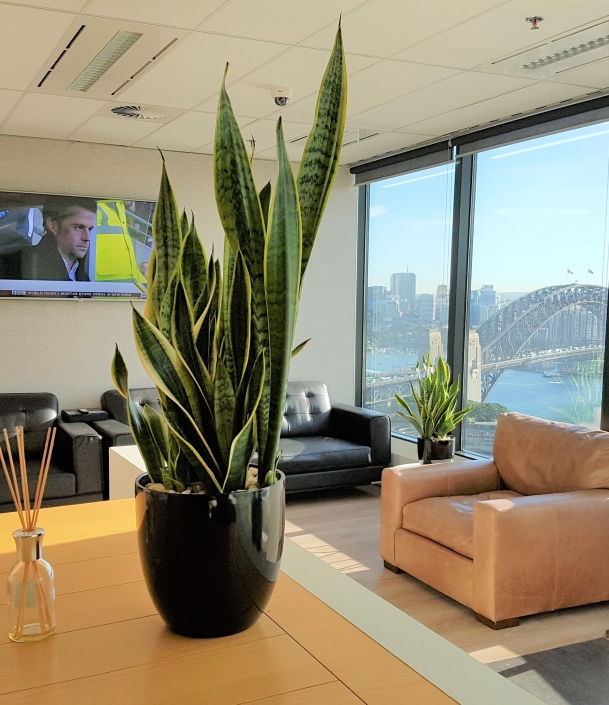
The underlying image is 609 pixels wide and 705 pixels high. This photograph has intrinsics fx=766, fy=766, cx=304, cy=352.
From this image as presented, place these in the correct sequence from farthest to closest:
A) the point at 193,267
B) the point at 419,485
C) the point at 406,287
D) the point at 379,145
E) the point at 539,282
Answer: the point at 406,287 < the point at 379,145 < the point at 539,282 < the point at 419,485 < the point at 193,267

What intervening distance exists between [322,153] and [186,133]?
4305 millimetres

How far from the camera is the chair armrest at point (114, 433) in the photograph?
475 cm

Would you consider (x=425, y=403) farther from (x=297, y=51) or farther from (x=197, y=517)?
(x=197, y=517)

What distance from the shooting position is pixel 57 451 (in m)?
5.13

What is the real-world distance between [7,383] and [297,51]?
127 inches

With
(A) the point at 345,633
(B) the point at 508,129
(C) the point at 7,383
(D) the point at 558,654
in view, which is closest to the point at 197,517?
(A) the point at 345,633

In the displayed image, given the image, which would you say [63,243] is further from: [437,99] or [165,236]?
[165,236]

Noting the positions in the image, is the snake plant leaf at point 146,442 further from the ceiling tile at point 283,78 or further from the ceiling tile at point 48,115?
the ceiling tile at point 48,115

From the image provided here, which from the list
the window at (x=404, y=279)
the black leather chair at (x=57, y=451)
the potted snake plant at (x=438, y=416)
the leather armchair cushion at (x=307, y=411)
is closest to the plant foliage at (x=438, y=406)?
the potted snake plant at (x=438, y=416)

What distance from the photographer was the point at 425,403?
4.86 meters

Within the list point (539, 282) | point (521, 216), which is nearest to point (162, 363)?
point (539, 282)

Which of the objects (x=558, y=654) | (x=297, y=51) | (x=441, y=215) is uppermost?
(x=297, y=51)

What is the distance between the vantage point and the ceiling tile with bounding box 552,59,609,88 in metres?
3.59

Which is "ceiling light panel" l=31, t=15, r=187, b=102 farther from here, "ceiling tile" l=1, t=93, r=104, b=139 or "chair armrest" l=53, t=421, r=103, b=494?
"chair armrest" l=53, t=421, r=103, b=494
